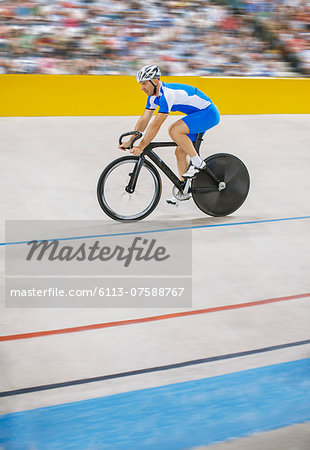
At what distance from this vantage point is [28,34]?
8906 mm

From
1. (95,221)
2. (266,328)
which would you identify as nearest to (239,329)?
(266,328)

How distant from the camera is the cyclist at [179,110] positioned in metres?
4.64

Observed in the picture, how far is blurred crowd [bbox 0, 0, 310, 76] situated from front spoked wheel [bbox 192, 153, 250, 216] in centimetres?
470

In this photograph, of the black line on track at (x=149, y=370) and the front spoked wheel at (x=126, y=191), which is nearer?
the black line on track at (x=149, y=370)

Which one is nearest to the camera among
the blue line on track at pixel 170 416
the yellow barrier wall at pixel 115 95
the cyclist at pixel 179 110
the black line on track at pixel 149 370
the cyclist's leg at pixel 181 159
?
the blue line on track at pixel 170 416

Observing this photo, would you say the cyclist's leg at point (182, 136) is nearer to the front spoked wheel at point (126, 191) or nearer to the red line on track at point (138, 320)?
the front spoked wheel at point (126, 191)

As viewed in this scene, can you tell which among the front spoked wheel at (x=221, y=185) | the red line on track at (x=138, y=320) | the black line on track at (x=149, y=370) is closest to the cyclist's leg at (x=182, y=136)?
the front spoked wheel at (x=221, y=185)

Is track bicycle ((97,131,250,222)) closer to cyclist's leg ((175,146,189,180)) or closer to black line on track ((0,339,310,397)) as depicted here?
cyclist's leg ((175,146,189,180))

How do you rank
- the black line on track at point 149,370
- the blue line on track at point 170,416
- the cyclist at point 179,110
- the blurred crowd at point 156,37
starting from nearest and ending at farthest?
1. the blue line on track at point 170,416
2. the black line on track at point 149,370
3. the cyclist at point 179,110
4. the blurred crowd at point 156,37

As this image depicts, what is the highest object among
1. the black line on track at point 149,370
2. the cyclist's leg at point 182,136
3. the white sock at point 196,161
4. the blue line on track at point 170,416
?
the cyclist's leg at point 182,136

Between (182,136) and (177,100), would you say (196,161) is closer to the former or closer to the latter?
(182,136)

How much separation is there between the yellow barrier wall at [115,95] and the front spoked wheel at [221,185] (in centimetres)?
442

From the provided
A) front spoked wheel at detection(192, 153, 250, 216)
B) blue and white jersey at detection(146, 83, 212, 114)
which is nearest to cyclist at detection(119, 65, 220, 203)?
blue and white jersey at detection(146, 83, 212, 114)

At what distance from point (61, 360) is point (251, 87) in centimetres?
785
